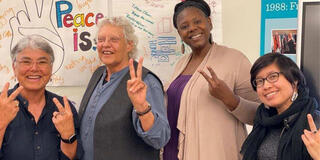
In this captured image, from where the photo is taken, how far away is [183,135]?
1.71 metres

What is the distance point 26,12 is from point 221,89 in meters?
1.41

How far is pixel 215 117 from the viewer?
167 cm

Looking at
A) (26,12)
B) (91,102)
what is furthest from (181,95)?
(26,12)

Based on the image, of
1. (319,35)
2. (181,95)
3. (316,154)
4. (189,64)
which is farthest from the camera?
(189,64)

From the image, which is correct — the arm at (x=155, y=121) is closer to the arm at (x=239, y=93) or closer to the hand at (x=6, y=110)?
the arm at (x=239, y=93)

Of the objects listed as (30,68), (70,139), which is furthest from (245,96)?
(30,68)

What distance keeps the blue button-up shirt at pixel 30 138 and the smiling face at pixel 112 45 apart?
1.31 feet

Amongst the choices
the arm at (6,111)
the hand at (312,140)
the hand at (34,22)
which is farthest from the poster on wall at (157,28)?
the hand at (312,140)

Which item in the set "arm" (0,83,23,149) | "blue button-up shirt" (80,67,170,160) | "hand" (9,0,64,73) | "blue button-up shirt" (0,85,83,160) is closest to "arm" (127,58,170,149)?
"blue button-up shirt" (80,67,170,160)

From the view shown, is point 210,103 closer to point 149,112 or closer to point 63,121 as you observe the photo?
point 149,112

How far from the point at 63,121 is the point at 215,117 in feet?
2.55

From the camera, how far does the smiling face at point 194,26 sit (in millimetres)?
1742

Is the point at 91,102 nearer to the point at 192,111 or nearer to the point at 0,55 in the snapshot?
the point at 192,111

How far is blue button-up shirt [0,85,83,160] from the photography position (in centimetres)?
145
